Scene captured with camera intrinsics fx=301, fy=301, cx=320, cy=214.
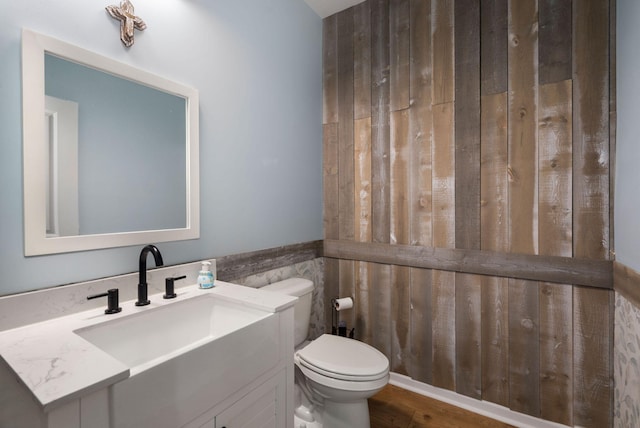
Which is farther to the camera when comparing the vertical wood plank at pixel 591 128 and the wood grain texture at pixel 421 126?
the wood grain texture at pixel 421 126

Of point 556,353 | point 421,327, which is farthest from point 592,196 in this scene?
point 421,327

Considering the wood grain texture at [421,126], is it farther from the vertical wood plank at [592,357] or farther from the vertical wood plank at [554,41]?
the vertical wood plank at [592,357]

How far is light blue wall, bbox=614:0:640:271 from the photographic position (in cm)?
118

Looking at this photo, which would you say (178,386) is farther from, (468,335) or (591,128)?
(591,128)

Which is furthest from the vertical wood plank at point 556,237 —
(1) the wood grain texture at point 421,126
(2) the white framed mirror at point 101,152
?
(2) the white framed mirror at point 101,152

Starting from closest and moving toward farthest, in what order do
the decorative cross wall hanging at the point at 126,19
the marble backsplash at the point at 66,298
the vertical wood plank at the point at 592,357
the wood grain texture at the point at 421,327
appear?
the marble backsplash at the point at 66,298
the decorative cross wall hanging at the point at 126,19
the vertical wood plank at the point at 592,357
the wood grain texture at the point at 421,327

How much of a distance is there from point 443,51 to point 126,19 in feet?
5.43

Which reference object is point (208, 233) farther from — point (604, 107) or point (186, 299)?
point (604, 107)

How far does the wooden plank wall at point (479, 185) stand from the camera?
1.49 m

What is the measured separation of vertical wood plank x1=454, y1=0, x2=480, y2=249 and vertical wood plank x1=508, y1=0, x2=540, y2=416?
17 cm

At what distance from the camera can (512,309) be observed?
66.0 inches

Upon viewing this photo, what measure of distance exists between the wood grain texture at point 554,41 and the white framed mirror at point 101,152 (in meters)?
1.77

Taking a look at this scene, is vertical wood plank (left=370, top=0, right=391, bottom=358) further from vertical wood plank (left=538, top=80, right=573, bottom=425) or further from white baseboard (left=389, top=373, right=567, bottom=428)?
vertical wood plank (left=538, top=80, right=573, bottom=425)

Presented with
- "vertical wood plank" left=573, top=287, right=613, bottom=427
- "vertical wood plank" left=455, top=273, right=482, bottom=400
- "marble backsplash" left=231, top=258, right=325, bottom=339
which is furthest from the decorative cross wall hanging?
"vertical wood plank" left=573, top=287, right=613, bottom=427
